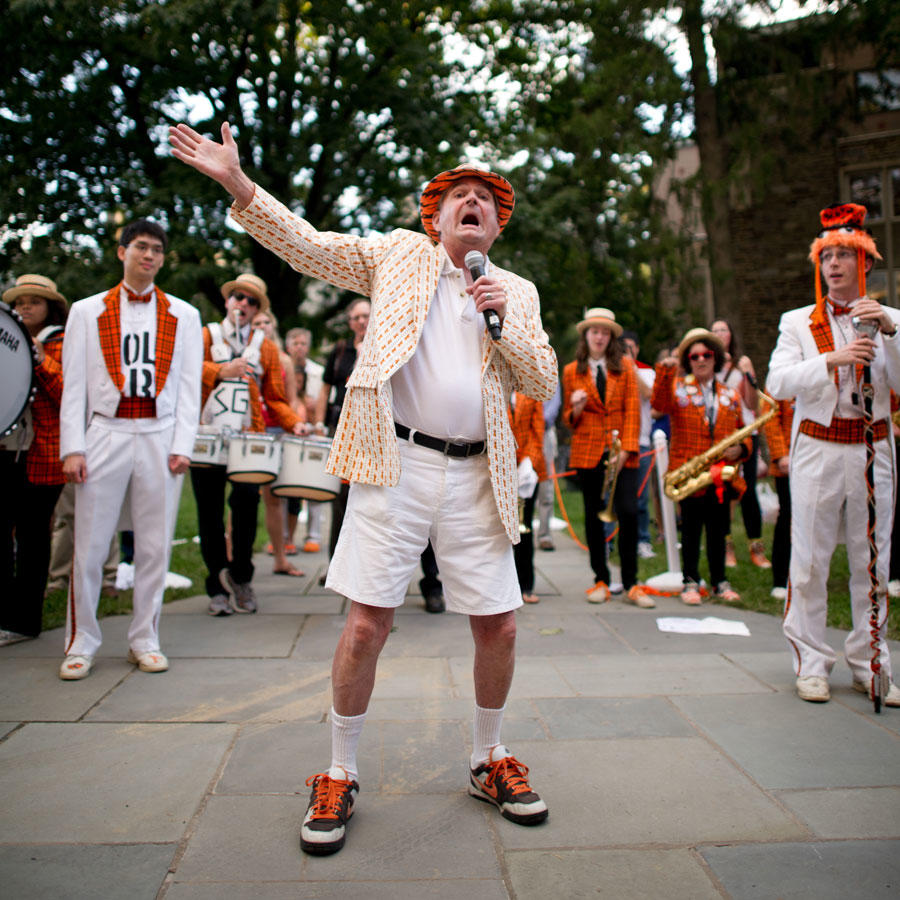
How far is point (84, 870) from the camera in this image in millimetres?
2510

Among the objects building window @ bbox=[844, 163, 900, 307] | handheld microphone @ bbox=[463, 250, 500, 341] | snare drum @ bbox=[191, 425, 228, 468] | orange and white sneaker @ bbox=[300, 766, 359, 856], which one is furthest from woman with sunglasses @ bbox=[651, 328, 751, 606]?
building window @ bbox=[844, 163, 900, 307]

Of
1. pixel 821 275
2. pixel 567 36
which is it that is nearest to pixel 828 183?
pixel 567 36

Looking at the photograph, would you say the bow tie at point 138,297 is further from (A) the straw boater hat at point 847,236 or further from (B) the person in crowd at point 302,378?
(B) the person in crowd at point 302,378

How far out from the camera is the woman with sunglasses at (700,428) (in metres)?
6.69

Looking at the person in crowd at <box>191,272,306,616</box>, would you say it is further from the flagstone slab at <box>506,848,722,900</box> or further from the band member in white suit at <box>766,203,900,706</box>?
the flagstone slab at <box>506,848,722,900</box>

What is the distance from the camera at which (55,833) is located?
108 inches

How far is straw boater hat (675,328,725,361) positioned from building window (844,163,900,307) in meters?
15.5

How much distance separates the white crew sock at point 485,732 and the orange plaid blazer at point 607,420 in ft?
12.4

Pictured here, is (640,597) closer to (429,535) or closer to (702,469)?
(702,469)

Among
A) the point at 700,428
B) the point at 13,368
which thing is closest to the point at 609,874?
the point at 13,368

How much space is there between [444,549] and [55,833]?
1503mm

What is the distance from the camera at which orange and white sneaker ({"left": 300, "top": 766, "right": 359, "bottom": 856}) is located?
2637 mm

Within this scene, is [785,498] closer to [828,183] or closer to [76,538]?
Result: [76,538]

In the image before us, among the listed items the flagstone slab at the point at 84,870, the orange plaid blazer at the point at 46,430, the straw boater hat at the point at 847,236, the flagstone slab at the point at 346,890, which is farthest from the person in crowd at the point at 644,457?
the flagstone slab at the point at 84,870
